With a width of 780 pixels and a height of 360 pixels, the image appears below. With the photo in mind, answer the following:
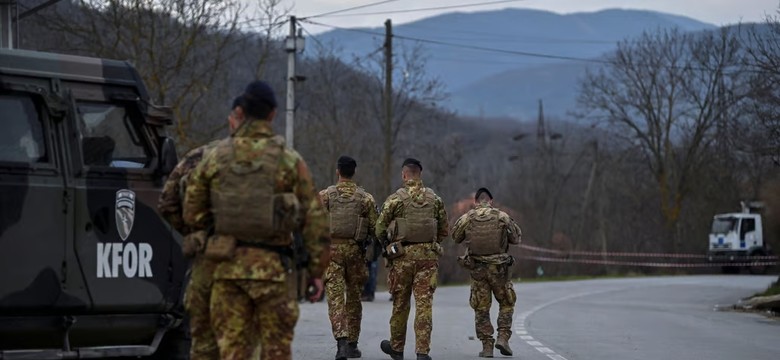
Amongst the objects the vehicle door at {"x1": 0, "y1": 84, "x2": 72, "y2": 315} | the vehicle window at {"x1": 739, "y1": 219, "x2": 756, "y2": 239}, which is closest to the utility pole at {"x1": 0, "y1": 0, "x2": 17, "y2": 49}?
the vehicle door at {"x1": 0, "y1": 84, "x2": 72, "y2": 315}

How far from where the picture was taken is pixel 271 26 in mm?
36938

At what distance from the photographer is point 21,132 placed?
9.20m

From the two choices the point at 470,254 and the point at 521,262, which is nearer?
the point at 470,254

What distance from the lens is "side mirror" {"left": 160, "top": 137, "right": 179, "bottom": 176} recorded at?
9.72m

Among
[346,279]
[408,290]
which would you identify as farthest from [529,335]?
[346,279]

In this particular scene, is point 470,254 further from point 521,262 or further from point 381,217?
point 521,262

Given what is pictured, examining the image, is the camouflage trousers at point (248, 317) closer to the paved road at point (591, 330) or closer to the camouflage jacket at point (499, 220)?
the paved road at point (591, 330)

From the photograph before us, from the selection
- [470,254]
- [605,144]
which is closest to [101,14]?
[470,254]

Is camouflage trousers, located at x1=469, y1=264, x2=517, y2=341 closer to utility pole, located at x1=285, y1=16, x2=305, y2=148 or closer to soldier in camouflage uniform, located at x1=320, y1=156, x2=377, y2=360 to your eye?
soldier in camouflage uniform, located at x1=320, y1=156, x2=377, y2=360

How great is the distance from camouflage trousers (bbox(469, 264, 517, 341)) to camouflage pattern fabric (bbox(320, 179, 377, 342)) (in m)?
1.72

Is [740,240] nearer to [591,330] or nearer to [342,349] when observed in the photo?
[591,330]

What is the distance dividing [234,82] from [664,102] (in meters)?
27.1

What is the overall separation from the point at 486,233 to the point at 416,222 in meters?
1.78

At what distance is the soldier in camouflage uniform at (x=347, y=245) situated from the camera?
1350 centimetres
